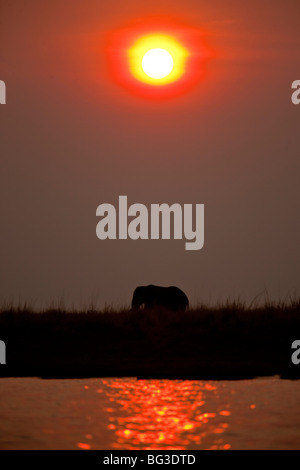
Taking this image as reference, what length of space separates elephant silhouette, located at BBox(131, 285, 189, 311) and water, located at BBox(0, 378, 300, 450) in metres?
10.7

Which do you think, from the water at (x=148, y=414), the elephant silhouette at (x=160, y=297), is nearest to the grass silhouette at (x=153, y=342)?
the water at (x=148, y=414)

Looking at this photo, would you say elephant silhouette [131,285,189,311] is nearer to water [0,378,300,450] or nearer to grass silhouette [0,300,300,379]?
grass silhouette [0,300,300,379]

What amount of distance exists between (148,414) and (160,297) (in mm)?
14333

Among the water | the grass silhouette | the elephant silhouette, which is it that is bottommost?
the water

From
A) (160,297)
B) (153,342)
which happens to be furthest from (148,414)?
(160,297)

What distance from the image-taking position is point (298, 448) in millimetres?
9852

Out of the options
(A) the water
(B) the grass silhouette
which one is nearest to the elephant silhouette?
(B) the grass silhouette

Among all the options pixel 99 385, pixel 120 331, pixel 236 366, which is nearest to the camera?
pixel 99 385

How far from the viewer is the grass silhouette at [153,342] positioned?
1600 centimetres

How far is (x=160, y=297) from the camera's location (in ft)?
85.3

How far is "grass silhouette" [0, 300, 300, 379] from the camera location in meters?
16.0
